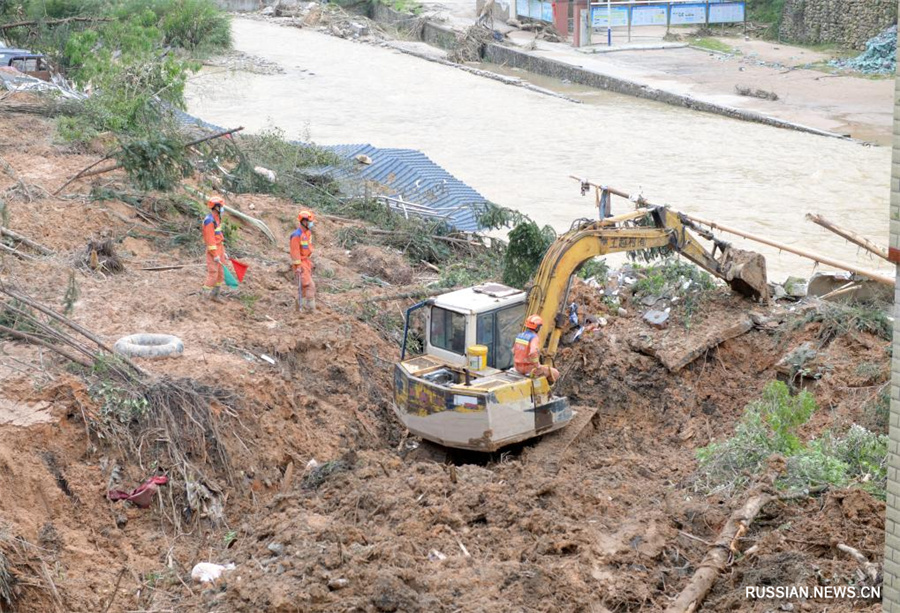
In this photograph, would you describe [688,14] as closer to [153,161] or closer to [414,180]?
[414,180]

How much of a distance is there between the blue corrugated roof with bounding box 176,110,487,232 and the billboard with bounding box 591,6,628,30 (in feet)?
81.0

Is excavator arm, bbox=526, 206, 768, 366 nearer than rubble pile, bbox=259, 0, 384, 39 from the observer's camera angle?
Yes

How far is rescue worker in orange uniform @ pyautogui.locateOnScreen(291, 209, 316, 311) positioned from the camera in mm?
14312

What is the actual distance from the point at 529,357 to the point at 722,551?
3.30m

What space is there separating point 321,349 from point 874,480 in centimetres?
683

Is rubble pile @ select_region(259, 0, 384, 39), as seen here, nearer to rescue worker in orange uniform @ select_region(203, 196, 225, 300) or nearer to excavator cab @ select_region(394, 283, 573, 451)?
rescue worker in orange uniform @ select_region(203, 196, 225, 300)

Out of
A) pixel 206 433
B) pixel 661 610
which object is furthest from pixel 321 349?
pixel 661 610

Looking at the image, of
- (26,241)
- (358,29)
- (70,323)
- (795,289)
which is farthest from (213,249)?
(358,29)

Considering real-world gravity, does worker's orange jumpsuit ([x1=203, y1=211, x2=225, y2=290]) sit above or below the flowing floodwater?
above

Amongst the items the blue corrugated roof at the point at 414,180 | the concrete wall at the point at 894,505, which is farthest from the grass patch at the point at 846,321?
the concrete wall at the point at 894,505

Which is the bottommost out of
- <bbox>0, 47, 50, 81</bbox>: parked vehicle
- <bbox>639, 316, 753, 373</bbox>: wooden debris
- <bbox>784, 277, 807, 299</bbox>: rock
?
<bbox>639, 316, 753, 373</bbox>: wooden debris

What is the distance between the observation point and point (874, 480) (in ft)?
32.8

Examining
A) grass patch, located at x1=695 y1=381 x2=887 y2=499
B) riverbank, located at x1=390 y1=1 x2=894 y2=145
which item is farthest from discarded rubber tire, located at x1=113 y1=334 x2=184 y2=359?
riverbank, located at x1=390 y1=1 x2=894 y2=145

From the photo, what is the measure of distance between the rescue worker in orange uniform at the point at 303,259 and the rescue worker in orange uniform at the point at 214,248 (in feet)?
2.97
